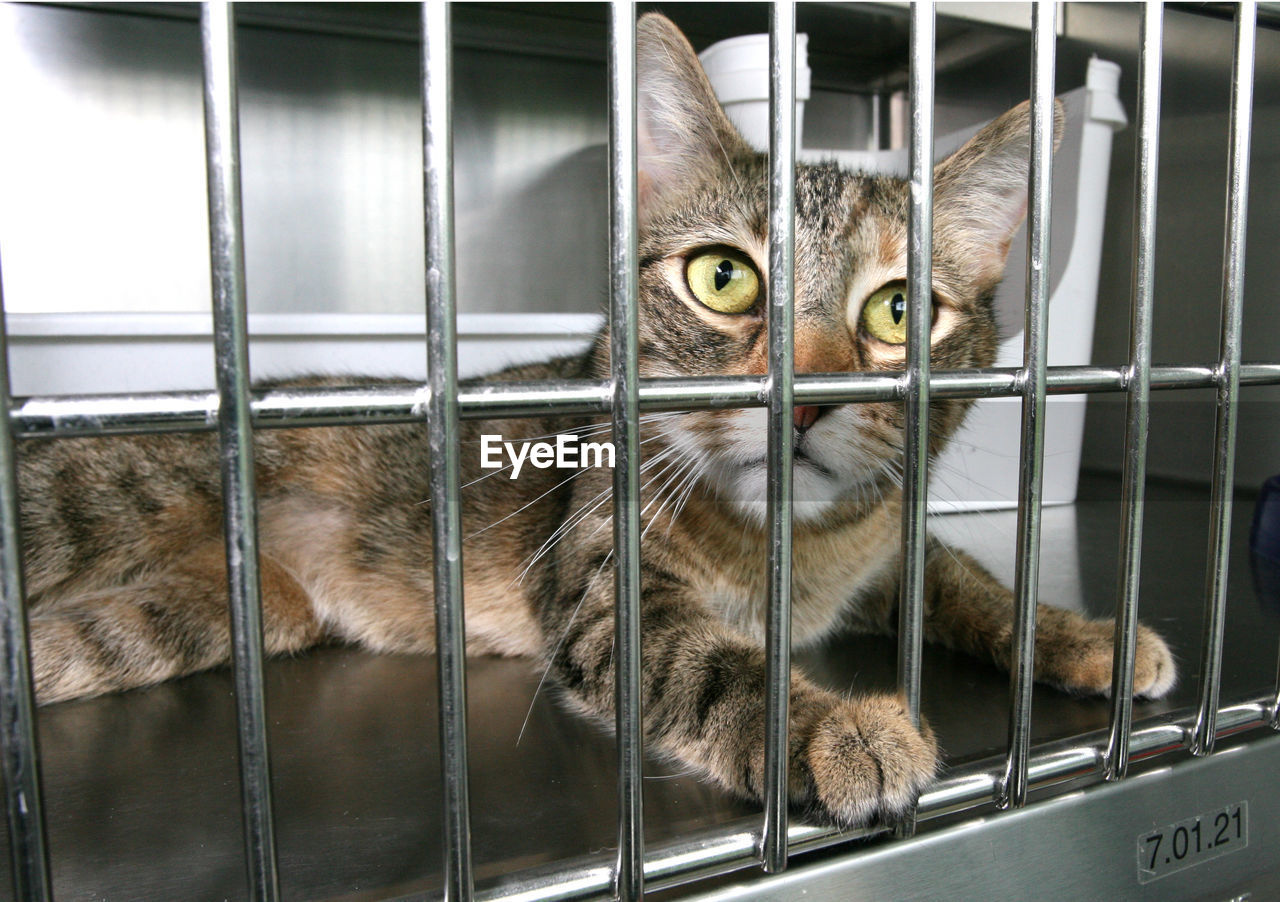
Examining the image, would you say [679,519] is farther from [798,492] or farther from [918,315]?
[918,315]

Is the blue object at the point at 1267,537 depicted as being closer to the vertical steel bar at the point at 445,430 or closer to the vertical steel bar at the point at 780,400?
the vertical steel bar at the point at 780,400

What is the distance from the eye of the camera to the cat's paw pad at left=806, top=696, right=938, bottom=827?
1.80 ft

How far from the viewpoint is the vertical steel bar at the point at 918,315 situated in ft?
1.59

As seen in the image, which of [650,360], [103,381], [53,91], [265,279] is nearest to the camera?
[650,360]

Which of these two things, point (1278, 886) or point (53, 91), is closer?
point (1278, 886)

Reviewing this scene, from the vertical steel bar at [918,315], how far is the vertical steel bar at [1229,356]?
0.26m

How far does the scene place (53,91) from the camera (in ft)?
4.88

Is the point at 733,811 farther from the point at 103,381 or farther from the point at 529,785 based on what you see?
the point at 103,381

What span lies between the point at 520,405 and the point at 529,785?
346mm

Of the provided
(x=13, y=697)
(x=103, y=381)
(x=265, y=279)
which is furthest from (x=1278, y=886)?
(x=265, y=279)

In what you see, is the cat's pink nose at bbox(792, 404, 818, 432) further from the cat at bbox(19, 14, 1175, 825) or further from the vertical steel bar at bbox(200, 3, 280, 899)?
the vertical steel bar at bbox(200, 3, 280, 899)

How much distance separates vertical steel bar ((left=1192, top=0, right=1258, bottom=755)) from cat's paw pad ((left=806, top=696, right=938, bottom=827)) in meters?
0.22

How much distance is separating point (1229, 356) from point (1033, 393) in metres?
0.19

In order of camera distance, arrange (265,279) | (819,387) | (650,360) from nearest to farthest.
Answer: (819,387), (650,360), (265,279)
